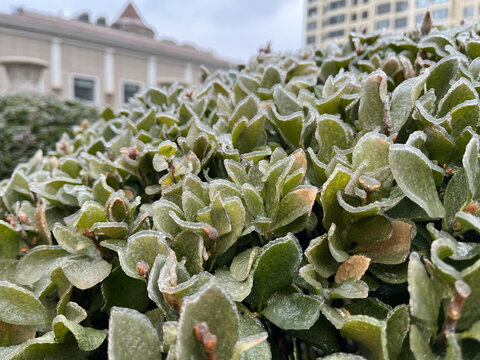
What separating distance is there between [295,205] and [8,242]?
2.87 feet

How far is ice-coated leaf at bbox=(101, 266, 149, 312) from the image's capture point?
0.95 meters

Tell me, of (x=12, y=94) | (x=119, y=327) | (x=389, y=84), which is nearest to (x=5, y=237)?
(x=119, y=327)

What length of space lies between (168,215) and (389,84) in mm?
952

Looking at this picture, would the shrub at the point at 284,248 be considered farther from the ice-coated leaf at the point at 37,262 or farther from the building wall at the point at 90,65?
the building wall at the point at 90,65

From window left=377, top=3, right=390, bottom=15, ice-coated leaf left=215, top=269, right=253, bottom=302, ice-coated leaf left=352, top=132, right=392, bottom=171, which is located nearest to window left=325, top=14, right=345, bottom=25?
window left=377, top=3, right=390, bottom=15

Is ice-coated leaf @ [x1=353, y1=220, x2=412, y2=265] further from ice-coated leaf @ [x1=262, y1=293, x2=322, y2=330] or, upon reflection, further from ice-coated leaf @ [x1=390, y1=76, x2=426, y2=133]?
ice-coated leaf @ [x1=390, y1=76, x2=426, y2=133]

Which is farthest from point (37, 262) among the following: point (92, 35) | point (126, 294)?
point (92, 35)

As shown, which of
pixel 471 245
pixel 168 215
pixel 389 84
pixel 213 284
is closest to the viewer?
pixel 213 284

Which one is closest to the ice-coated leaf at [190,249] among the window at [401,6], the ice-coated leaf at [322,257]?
the ice-coated leaf at [322,257]

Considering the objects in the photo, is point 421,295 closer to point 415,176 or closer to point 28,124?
point 415,176

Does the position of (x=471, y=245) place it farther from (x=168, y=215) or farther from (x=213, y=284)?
(x=168, y=215)

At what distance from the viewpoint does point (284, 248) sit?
81cm

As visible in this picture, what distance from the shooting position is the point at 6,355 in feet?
2.77

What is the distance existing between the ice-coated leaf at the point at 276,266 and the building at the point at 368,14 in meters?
48.5
